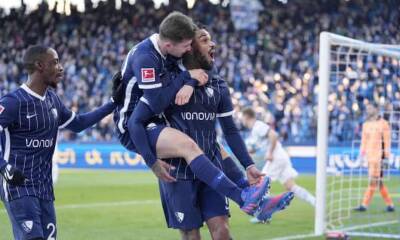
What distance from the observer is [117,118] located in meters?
5.85

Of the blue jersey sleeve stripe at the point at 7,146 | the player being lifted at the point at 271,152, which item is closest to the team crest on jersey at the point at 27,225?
the blue jersey sleeve stripe at the point at 7,146

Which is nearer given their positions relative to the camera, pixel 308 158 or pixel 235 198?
pixel 235 198

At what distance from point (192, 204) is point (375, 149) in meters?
7.73

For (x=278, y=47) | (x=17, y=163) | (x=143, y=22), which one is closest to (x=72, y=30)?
(x=143, y=22)

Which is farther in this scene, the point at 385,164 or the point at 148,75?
the point at 385,164

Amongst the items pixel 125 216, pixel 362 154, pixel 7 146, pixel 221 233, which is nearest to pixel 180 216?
pixel 221 233

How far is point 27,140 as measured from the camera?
591cm

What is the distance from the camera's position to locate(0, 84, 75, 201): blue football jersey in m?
5.82

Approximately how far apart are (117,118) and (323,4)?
29.6 m

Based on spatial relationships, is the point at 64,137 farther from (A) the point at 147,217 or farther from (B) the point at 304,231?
(B) the point at 304,231

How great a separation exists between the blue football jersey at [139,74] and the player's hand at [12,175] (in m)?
0.81

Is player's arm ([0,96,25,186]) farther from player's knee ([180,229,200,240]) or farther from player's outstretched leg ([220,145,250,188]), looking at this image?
player's outstretched leg ([220,145,250,188])

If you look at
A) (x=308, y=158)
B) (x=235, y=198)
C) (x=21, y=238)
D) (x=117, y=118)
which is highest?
(x=117, y=118)

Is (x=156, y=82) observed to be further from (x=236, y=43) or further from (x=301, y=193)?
(x=236, y=43)
